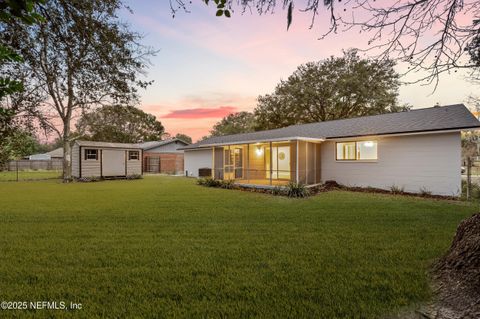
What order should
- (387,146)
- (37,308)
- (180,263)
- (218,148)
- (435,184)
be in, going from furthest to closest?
(218,148)
(387,146)
(435,184)
(180,263)
(37,308)

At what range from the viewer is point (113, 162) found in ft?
68.1

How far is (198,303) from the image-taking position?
2.62 meters

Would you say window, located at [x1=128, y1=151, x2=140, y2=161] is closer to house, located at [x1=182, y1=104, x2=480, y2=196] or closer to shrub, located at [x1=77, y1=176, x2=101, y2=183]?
shrub, located at [x1=77, y1=176, x2=101, y2=183]

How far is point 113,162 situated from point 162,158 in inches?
349

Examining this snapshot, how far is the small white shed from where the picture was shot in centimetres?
1925

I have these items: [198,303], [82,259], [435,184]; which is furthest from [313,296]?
→ [435,184]

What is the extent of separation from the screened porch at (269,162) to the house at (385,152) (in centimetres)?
5

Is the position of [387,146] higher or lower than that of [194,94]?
lower

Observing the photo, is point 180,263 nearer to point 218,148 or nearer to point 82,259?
point 82,259

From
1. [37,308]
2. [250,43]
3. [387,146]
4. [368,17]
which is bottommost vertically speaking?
[37,308]

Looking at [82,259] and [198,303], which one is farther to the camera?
[82,259]

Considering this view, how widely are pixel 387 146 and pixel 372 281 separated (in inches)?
401

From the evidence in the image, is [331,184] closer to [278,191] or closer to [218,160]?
[278,191]

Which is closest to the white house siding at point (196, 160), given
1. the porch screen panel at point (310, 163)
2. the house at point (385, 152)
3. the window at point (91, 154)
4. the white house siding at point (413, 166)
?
the house at point (385, 152)
